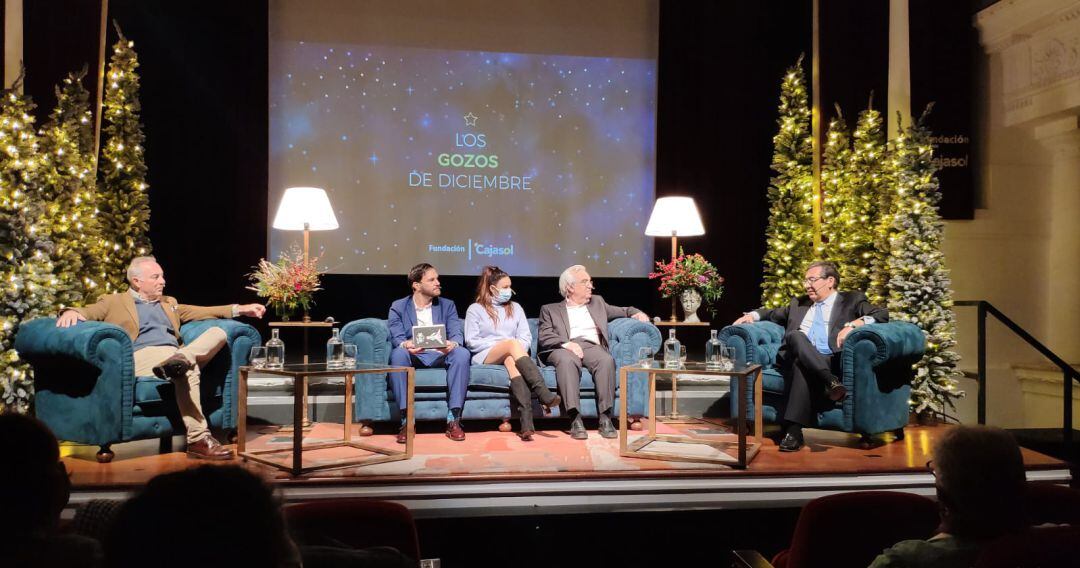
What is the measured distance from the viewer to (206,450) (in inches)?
144

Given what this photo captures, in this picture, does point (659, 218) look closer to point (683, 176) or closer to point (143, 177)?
point (683, 176)

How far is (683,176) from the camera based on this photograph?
677 centimetres

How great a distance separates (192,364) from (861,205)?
15.4 feet

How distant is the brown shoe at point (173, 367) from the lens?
3.53 meters

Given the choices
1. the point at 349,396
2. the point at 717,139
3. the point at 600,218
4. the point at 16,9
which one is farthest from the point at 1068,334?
the point at 16,9

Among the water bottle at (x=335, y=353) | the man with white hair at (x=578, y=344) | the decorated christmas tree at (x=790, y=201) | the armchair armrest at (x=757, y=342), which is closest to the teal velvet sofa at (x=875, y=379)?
the armchair armrest at (x=757, y=342)

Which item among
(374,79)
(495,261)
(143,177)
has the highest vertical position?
(374,79)

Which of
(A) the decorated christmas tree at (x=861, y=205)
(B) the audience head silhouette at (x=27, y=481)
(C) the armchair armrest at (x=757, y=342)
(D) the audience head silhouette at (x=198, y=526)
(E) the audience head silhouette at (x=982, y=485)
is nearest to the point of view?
(D) the audience head silhouette at (x=198, y=526)

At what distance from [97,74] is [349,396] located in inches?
130

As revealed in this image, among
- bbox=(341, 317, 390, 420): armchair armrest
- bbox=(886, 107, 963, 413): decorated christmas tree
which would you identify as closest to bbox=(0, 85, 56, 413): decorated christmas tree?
bbox=(341, 317, 390, 420): armchair armrest

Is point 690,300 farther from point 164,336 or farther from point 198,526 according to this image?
point 198,526

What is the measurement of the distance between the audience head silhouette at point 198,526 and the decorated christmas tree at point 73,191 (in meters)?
4.43

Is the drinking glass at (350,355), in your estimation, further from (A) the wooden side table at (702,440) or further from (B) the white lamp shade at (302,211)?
(B) the white lamp shade at (302,211)

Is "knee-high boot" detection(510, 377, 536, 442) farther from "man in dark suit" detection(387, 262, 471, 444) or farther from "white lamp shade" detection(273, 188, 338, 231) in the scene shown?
"white lamp shade" detection(273, 188, 338, 231)
